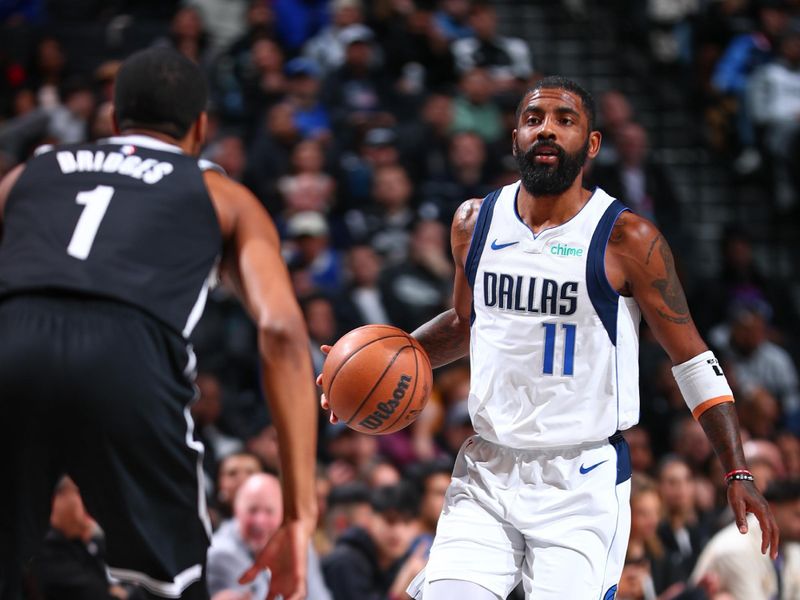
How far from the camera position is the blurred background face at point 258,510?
649cm

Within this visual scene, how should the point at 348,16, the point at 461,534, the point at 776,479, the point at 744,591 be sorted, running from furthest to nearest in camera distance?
the point at 348,16 → the point at 776,479 → the point at 744,591 → the point at 461,534

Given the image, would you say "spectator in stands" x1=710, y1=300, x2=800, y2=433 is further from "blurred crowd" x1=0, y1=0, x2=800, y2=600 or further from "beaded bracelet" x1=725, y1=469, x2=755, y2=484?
"beaded bracelet" x1=725, y1=469, x2=755, y2=484

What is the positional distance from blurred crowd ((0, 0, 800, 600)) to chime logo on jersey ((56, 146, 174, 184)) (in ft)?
9.26

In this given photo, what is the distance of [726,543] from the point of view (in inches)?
311

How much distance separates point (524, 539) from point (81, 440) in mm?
1838


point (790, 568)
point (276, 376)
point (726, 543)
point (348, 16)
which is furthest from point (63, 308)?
point (348, 16)

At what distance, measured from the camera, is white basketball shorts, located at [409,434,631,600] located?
13.9 feet

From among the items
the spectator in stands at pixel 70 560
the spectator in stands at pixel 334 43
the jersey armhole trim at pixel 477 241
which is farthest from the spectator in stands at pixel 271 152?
the jersey armhole trim at pixel 477 241

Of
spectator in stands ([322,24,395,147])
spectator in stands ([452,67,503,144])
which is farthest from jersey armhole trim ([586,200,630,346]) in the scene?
spectator in stands ([452,67,503,144])

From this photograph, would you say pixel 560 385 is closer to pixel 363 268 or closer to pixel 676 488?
pixel 676 488

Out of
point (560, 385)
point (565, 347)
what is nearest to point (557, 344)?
point (565, 347)

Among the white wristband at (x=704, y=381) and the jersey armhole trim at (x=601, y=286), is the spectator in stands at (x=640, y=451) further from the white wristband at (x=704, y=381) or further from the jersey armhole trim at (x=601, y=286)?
the jersey armhole trim at (x=601, y=286)

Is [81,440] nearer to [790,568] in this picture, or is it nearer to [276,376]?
[276,376]

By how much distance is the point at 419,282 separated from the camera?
977cm
